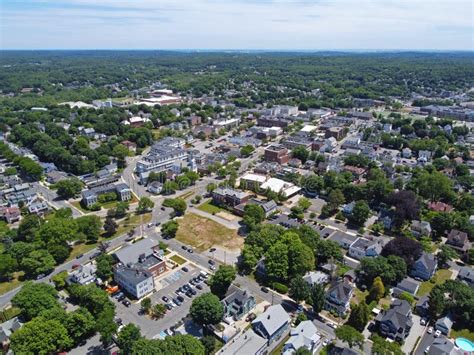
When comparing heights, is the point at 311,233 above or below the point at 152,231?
above

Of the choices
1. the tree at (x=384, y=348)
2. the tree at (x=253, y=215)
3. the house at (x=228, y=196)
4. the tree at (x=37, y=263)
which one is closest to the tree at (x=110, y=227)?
the tree at (x=37, y=263)

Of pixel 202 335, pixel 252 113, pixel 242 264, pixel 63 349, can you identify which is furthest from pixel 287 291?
pixel 252 113

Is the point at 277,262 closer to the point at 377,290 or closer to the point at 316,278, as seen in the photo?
the point at 316,278

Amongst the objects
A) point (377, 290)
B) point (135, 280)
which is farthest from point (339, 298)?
point (135, 280)

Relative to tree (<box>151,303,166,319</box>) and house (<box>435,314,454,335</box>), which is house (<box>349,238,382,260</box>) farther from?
tree (<box>151,303,166,319</box>)

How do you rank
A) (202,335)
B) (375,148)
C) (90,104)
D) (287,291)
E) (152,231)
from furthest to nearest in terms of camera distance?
1. (90,104)
2. (375,148)
3. (152,231)
4. (287,291)
5. (202,335)

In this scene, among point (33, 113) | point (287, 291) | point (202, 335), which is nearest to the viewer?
point (202, 335)

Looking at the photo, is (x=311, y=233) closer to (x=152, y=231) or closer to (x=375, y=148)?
(x=152, y=231)

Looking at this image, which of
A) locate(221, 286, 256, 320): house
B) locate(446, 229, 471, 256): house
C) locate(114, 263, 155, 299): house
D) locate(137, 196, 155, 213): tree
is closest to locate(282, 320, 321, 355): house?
locate(221, 286, 256, 320): house
